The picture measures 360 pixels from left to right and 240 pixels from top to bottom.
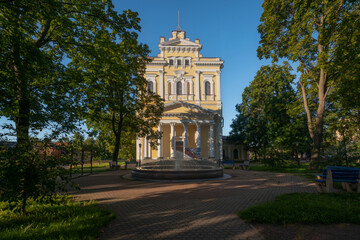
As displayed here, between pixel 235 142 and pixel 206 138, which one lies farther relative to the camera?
pixel 235 142

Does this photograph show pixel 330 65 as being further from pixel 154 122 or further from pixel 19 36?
pixel 19 36

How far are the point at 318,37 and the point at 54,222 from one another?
1975cm

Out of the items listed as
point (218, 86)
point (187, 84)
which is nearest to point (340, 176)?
point (218, 86)

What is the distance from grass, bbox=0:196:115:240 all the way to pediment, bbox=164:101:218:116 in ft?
85.3

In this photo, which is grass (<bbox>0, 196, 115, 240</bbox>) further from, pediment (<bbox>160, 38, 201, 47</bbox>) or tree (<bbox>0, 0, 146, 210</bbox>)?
pediment (<bbox>160, 38, 201, 47</bbox>)

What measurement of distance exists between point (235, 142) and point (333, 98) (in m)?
23.4

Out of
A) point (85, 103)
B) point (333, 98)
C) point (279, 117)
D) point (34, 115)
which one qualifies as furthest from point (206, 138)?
point (34, 115)

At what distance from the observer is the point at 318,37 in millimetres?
15570

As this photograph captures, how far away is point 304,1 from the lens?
524 inches

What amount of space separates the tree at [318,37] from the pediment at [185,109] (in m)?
13.7

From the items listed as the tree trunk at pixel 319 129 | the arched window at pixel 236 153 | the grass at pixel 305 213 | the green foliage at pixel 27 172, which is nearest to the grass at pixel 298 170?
the tree trunk at pixel 319 129

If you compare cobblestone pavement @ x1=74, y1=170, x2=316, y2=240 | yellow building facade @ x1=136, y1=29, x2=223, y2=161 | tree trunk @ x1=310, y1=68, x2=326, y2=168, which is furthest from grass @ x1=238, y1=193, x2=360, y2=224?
yellow building facade @ x1=136, y1=29, x2=223, y2=161

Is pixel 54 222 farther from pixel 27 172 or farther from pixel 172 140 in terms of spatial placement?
pixel 172 140

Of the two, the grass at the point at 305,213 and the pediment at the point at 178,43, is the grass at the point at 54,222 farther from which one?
the pediment at the point at 178,43
